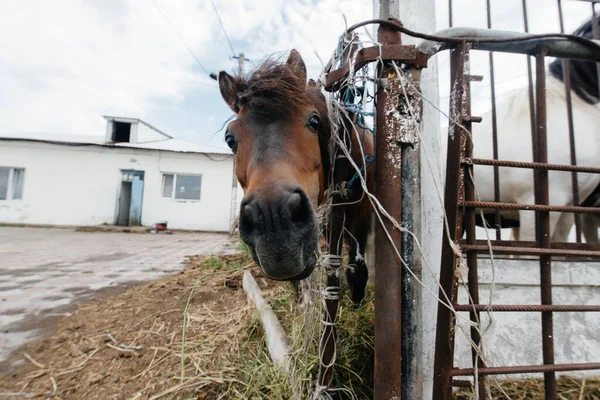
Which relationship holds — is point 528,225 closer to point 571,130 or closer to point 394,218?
point 571,130

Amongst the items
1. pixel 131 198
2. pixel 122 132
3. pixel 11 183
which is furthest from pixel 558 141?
pixel 11 183

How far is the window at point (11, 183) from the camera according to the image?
15.1 metres

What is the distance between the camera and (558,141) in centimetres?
246

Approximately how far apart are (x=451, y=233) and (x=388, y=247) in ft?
0.81

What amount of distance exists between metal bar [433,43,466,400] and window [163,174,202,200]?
1566 cm

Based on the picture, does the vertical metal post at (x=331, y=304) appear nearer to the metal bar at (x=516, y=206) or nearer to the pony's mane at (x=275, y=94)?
the pony's mane at (x=275, y=94)

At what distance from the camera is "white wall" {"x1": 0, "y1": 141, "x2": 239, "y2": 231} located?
15.0 m

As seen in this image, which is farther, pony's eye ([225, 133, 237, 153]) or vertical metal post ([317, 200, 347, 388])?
pony's eye ([225, 133, 237, 153])

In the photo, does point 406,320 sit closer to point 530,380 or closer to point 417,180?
point 417,180

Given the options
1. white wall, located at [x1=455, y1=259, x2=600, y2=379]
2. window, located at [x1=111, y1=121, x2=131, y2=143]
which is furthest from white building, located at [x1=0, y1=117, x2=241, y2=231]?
white wall, located at [x1=455, y1=259, x2=600, y2=379]

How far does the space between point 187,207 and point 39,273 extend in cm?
1027

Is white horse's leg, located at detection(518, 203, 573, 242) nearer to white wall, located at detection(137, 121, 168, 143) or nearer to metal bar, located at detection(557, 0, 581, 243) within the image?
metal bar, located at detection(557, 0, 581, 243)

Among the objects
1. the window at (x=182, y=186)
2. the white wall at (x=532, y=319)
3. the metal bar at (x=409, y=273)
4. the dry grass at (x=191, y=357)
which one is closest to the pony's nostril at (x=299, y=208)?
the metal bar at (x=409, y=273)

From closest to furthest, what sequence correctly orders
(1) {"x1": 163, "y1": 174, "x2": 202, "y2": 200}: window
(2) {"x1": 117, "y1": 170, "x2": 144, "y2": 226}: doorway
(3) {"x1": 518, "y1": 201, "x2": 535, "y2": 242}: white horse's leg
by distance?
(3) {"x1": 518, "y1": 201, "x2": 535, "y2": 242}: white horse's leg < (2) {"x1": 117, "y1": 170, "x2": 144, "y2": 226}: doorway < (1) {"x1": 163, "y1": 174, "x2": 202, "y2": 200}: window
